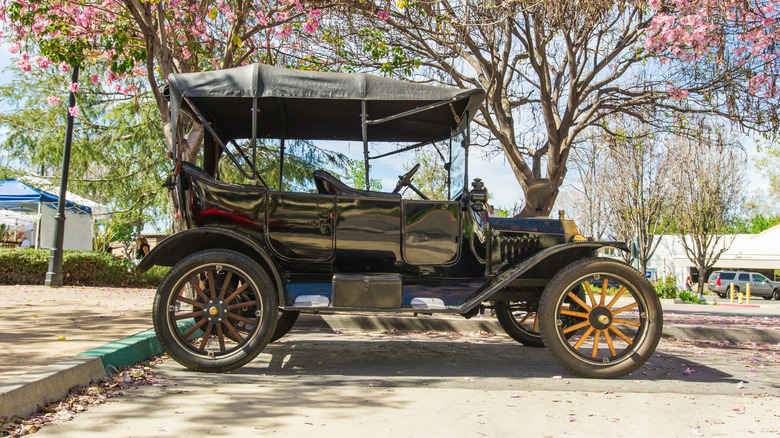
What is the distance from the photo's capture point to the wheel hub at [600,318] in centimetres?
447

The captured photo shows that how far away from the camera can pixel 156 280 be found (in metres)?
13.7

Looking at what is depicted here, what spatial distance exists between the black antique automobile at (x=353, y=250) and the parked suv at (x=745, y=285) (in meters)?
29.8

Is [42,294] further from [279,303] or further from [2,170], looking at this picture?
[2,170]

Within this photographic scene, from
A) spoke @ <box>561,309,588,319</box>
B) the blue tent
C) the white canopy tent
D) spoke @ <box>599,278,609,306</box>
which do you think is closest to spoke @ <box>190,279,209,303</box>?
spoke @ <box>561,309,588,319</box>

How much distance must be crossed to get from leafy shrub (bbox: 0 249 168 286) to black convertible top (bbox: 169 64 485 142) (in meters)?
8.14

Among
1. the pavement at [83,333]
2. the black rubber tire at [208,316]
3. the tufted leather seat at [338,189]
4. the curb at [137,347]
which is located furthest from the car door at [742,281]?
the black rubber tire at [208,316]

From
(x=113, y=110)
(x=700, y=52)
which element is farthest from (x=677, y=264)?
(x=113, y=110)

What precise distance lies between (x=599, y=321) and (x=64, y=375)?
12.4ft

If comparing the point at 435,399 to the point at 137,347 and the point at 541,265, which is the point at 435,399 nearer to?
the point at 541,265

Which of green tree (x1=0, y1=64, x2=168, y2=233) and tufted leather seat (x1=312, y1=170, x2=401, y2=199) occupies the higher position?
green tree (x1=0, y1=64, x2=168, y2=233)

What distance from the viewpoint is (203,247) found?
4801 millimetres

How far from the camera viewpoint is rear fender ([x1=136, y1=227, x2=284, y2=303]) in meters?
4.40

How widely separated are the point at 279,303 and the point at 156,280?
10.5 meters

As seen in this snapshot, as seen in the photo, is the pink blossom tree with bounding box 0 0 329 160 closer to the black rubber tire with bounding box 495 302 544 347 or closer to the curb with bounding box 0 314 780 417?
the curb with bounding box 0 314 780 417
